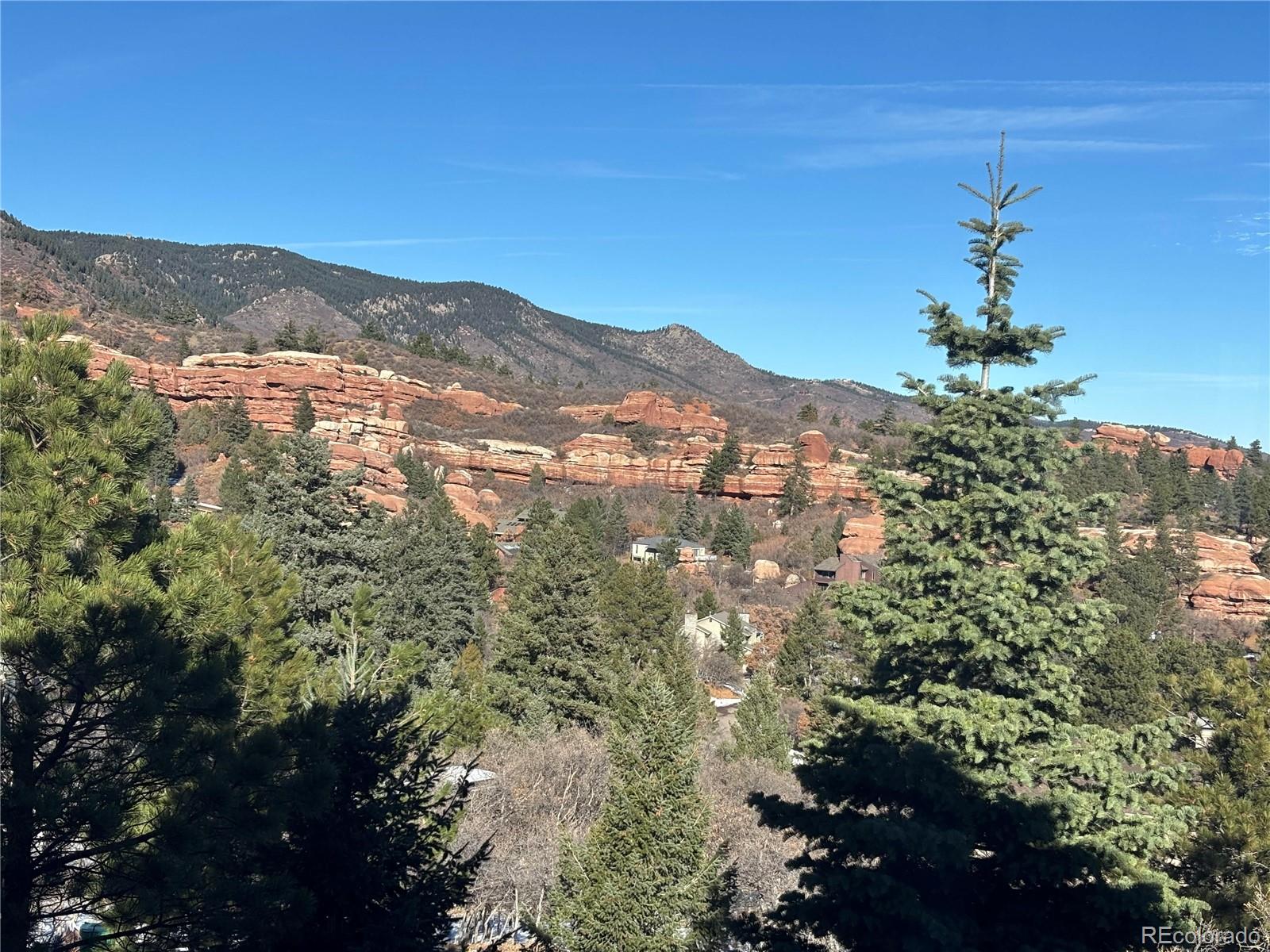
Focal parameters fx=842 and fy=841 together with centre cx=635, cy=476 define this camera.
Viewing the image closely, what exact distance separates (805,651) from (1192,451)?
3366 inches

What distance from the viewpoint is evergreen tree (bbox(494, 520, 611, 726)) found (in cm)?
2128

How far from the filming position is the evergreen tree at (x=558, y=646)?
21.3 meters

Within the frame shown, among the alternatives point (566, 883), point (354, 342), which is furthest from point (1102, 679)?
point (354, 342)

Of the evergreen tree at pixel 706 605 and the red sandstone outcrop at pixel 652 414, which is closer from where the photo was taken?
the evergreen tree at pixel 706 605

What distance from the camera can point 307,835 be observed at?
20.7ft

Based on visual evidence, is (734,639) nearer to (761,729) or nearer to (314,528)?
(761,729)

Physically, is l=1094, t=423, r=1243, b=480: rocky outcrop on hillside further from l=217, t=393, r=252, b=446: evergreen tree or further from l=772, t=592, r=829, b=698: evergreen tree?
l=217, t=393, r=252, b=446: evergreen tree

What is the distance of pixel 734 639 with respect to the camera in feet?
134

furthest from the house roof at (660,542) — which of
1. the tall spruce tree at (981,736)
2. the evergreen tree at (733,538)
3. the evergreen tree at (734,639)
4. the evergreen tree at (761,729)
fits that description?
the tall spruce tree at (981,736)

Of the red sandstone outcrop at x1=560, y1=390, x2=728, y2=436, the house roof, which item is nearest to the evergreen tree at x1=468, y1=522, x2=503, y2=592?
the house roof

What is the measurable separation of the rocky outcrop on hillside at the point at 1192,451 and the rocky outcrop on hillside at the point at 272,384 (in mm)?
73175

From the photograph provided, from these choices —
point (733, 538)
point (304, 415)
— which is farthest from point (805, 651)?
point (304, 415)

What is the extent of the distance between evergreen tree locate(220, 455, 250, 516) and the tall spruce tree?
37.7 metres

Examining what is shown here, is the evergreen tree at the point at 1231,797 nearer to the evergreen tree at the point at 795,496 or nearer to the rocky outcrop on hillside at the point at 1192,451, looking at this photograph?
the evergreen tree at the point at 795,496
